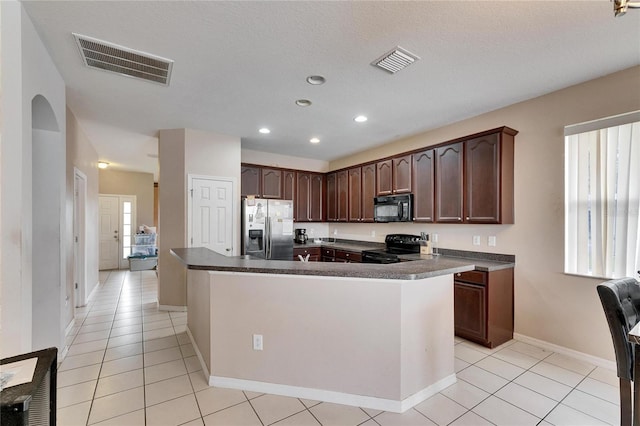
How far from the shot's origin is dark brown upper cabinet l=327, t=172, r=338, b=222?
5.91 m

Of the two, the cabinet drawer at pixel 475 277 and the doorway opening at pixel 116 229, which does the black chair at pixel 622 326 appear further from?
the doorway opening at pixel 116 229

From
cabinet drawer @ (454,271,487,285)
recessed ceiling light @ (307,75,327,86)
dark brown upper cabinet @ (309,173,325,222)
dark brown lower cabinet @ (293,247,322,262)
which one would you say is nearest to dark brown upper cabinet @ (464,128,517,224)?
cabinet drawer @ (454,271,487,285)

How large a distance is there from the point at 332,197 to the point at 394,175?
176 centimetres

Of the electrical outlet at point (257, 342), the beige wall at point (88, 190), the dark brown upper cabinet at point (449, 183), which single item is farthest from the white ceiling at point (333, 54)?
the electrical outlet at point (257, 342)

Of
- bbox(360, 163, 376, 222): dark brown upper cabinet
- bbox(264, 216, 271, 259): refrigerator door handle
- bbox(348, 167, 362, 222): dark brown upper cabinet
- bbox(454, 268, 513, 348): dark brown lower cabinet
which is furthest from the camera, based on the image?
bbox(348, 167, 362, 222): dark brown upper cabinet

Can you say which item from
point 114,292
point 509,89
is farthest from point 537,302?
point 114,292

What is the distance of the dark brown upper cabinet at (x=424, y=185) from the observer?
13.0ft

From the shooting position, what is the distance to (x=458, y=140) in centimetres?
359

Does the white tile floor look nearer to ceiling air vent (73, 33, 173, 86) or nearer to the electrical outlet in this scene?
the electrical outlet

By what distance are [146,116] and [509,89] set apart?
14.1ft

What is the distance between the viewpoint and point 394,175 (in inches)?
179

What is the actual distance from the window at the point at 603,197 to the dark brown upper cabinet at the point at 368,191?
261cm

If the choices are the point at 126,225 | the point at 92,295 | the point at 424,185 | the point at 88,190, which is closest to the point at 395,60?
the point at 424,185

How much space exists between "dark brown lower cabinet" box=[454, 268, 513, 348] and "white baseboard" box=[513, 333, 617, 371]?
13 centimetres
